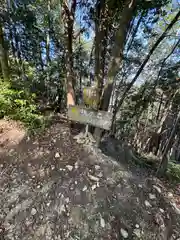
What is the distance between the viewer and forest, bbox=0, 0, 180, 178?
124 inches

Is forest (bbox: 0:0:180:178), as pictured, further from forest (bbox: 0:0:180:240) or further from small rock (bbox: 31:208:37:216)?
small rock (bbox: 31:208:37:216)

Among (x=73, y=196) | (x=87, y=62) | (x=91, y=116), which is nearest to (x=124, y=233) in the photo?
(x=73, y=196)

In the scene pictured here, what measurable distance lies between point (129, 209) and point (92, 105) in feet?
5.46

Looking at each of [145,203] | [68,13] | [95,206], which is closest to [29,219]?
[95,206]

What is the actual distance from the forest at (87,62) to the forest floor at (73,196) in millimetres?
572

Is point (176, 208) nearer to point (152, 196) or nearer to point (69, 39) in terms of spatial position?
point (152, 196)

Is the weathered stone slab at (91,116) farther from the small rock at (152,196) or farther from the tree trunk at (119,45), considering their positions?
the small rock at (152,196)

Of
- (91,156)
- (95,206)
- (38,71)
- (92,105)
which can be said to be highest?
(38,71)

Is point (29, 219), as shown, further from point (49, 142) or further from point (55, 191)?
point (49, 142)

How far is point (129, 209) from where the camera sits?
6.66 ft

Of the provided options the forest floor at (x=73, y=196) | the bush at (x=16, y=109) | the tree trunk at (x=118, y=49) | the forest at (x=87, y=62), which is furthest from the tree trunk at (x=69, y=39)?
the forest floor at (x=73, y=196)

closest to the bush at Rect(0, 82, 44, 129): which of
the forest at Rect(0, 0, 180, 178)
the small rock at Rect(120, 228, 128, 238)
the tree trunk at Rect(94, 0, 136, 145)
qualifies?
the forest at Rect(0, 0, 180, 178)

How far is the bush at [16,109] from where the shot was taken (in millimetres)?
3039

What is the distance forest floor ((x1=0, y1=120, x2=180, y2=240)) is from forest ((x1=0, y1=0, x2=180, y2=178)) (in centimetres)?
57
